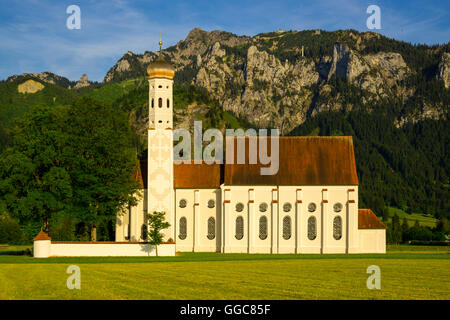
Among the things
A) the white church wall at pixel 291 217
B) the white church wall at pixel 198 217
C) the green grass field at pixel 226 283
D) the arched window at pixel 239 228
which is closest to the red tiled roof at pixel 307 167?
the white church wall at pixel 291 217

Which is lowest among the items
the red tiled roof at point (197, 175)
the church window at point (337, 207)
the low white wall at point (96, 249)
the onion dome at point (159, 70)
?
the low white wall at point (96, 249)

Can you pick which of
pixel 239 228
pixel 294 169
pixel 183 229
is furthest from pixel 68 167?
pixel 294 169

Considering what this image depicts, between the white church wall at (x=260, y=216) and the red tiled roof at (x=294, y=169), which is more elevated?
the red tiled roof at (x=294, y=169)

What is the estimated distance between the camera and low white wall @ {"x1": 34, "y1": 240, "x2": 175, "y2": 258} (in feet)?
178

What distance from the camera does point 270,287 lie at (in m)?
27.8

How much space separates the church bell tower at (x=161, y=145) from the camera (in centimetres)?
6284

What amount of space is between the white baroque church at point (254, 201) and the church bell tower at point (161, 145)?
111 millimetres

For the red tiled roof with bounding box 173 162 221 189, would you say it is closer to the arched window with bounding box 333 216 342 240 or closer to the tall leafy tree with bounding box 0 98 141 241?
the tall leafy tree with bounding box 0 98 141 241

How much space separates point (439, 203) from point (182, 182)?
467ft

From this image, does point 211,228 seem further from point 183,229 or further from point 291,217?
point 291,217

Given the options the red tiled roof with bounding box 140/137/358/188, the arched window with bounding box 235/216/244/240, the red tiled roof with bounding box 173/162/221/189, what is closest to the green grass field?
the arched window with bounding box 235/216/244/240

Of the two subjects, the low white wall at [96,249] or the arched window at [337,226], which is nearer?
the low white wall at [96,249]

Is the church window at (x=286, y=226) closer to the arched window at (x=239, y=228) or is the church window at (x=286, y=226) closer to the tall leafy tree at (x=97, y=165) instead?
the arched window at (x=239, y=228)
